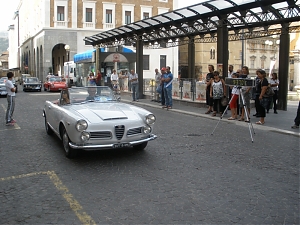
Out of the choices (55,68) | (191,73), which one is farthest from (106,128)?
(55,68)

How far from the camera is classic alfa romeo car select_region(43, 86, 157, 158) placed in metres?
6.70

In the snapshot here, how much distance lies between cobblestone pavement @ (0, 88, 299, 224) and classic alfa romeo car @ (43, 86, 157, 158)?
386mm

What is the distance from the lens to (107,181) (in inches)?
227

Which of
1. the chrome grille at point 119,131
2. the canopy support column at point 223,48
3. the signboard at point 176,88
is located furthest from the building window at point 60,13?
the chrome grille at point 119,131

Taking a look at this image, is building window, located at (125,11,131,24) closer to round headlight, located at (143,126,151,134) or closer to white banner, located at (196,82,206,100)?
white banner, located at (196,82,206,100)

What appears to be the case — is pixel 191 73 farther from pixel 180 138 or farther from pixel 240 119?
pixel 180 138

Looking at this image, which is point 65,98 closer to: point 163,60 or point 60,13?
point 60,13

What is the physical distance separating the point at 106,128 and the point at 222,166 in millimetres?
2264

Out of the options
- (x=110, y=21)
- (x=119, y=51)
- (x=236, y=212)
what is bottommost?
(x=236, y=212)

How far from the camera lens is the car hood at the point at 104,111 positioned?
6.94 metres

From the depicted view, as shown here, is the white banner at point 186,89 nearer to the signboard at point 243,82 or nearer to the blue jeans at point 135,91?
the blue jeans at point 135,91

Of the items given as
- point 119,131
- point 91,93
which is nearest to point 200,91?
point 91,93

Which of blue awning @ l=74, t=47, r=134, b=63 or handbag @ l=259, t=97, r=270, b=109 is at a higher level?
blue awning @ l=74, t=47, r=134, b=63

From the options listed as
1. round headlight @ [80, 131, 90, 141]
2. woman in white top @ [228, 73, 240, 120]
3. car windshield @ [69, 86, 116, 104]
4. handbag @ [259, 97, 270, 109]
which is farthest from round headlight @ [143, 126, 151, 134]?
woman in white top @ [228, 73, 240, 120]
